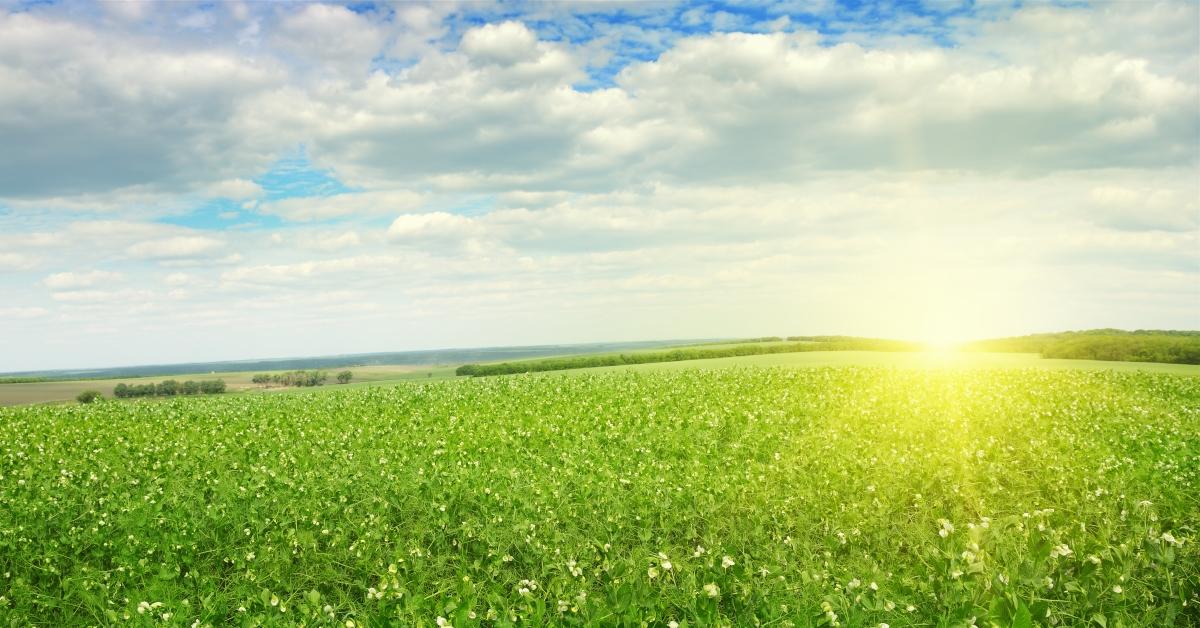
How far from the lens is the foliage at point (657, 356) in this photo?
39844mm

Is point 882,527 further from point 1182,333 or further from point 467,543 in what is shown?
point 1182,333

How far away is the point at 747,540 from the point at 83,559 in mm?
9733

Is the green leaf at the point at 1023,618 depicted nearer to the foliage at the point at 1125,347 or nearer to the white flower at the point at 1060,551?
the white flower at the point at 1060,551

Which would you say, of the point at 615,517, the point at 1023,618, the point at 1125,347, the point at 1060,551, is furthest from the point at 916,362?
the point at 1023,618

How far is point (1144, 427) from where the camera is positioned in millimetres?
17578

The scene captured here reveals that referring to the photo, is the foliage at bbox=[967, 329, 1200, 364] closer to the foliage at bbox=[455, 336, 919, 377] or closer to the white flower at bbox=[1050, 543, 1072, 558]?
the foliage at bbox=[455, 336, 919, 377]

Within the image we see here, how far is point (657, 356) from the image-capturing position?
1734 inches

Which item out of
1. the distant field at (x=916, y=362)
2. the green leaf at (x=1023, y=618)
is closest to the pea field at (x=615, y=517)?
the green leaf at (x=1023, y=618)

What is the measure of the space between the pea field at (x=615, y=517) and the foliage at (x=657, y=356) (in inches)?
737

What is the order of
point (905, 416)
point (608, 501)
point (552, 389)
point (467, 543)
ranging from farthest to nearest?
point (552, 389) < point (905, 416) < point (608, 501) < point (467, 543)

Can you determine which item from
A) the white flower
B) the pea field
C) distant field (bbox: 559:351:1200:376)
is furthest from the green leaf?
distant field (bbox: 559:351:1200:376)

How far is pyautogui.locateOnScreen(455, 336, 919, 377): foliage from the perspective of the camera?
39844mm

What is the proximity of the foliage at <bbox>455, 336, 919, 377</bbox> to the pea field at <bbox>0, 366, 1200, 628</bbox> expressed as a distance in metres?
18.7

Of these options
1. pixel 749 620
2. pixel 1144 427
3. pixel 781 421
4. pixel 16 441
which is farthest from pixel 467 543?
pixel 1144 427
